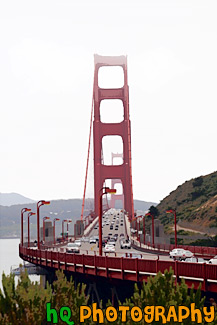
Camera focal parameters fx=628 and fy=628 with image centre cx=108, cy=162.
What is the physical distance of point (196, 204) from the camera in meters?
138

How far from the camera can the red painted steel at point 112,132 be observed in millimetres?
139875

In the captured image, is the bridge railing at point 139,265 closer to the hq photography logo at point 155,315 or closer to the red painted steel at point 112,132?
the hq photography logo at point 155,315

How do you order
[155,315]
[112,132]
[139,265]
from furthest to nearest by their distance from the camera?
[112,132], [139,265], [155,315]

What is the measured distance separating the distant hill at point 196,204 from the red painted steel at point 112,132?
12688 mm

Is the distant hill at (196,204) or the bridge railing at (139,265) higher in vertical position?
the distant hill at (196,204)

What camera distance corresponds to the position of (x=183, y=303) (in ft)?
71.6

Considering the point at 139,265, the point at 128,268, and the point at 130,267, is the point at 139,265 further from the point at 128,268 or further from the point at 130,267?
the point at 128,268

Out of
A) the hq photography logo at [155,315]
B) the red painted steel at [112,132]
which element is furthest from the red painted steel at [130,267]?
the red painted steel at [112,132]

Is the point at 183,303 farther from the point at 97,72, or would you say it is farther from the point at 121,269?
the point at 97,72

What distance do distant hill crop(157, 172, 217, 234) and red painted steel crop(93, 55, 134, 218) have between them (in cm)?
1269

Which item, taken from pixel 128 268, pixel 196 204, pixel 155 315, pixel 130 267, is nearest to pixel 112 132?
pixel 196 204

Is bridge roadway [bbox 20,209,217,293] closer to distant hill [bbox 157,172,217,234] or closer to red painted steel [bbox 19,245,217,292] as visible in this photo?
red painted steel [bbox 19,245,217,292]

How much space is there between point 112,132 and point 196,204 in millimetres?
24624

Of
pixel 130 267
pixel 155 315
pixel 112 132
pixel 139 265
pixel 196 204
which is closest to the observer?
pixel 155 315
